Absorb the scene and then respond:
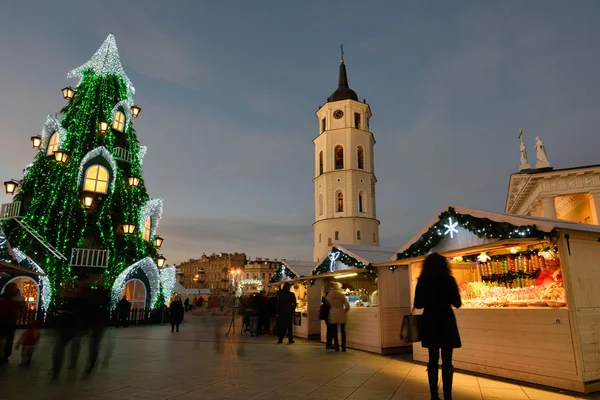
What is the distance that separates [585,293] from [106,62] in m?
28.1

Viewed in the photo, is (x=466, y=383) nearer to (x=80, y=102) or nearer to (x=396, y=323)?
(x=396, y=323)

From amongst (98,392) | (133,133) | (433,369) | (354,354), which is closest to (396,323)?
(354,354)

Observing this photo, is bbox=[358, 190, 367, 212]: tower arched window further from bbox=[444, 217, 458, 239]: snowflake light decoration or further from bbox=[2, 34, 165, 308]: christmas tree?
bbox=[444, 217, 458, 239]: snowflake light decoration

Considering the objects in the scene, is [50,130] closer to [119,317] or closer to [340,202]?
[119,317]

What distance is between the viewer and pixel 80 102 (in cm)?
2498

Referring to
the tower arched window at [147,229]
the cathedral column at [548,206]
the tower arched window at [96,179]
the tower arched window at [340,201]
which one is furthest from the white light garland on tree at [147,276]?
the cathedral column at [548,206]

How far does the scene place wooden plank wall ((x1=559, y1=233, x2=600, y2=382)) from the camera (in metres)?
6.48

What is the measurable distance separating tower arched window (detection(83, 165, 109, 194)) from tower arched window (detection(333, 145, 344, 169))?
26887 mm

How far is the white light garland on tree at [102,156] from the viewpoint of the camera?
22.7 m

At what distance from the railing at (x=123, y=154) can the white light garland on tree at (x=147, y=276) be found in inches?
261

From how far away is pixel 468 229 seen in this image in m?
8.48

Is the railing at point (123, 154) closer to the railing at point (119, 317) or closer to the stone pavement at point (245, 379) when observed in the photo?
the railing at point (119, 317)

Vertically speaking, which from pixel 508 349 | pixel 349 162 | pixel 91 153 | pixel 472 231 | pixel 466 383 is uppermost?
pixel 349 162

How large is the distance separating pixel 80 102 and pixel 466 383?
85.9 feet
